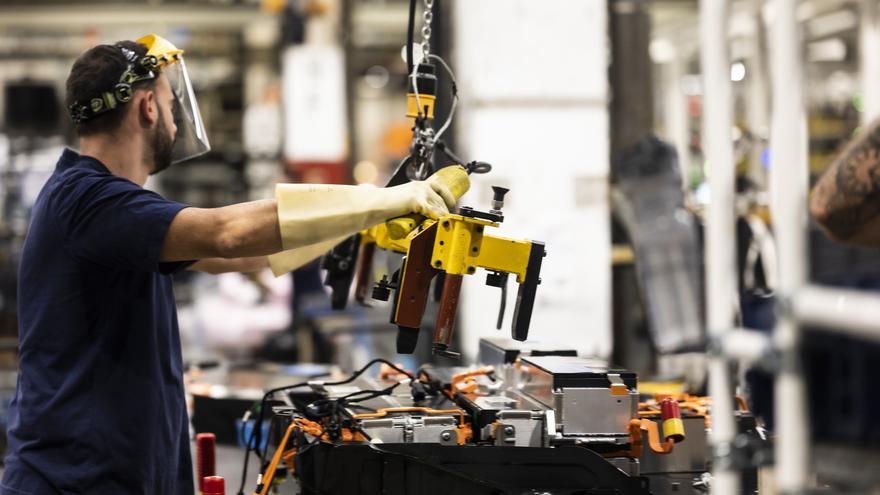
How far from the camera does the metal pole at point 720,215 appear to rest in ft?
4.96

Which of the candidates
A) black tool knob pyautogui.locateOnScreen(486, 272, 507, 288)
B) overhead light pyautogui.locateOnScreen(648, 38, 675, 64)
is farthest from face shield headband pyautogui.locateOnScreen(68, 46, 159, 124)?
overhead light pyautogui.locateOnScreen(648, 38, 675, 64)

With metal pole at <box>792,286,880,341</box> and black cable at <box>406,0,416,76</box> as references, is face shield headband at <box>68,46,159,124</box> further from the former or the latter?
metal pole at <box>792,286,880,341</box>

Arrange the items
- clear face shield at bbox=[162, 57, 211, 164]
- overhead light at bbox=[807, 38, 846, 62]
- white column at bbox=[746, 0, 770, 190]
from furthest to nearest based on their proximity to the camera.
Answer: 1. overhead light at bbox=[807, 38, 846, 62]
2. white column at bbox=[746, 0, 770, 190]
3. clear face shield at bbox=[162, 57, 211, 164]

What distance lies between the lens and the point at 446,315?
2.41 metres

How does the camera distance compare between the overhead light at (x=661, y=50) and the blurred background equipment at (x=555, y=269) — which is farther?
the overhead light at (x=661, y=50)

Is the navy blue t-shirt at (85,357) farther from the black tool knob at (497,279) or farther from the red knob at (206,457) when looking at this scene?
the black tool knob at (497,279)

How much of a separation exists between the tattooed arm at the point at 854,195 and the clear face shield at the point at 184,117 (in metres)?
1.76

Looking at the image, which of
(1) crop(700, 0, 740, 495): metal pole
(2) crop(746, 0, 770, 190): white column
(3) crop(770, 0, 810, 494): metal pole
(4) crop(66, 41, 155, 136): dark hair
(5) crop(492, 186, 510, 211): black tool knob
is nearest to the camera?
(3) crop(770, 0, 810, 494): metal pole

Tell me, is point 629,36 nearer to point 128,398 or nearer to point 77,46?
point 128,398

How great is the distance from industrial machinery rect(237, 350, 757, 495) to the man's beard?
0.71 meters

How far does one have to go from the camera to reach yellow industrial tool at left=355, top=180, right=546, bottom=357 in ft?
7.52

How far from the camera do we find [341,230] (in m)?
2.25

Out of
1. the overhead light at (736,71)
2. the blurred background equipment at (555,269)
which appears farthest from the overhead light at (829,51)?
the overhead light at (736,71)

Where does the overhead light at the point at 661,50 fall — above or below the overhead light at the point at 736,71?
above
